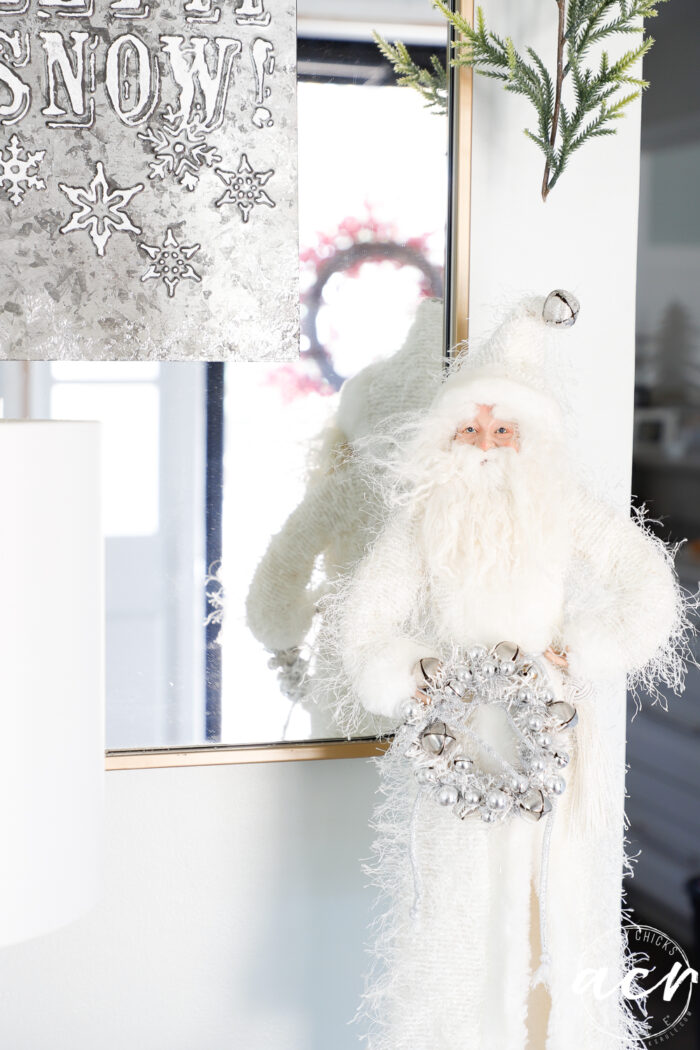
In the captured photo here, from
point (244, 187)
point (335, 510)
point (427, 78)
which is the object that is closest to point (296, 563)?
point (335, 510)

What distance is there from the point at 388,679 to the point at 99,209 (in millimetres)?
531

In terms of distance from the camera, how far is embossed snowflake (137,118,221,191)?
914 mm

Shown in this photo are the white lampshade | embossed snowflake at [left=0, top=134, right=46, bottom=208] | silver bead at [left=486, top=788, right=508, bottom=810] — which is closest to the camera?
the white lampshade

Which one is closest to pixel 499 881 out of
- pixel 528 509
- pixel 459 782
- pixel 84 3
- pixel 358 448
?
pixel 459 782

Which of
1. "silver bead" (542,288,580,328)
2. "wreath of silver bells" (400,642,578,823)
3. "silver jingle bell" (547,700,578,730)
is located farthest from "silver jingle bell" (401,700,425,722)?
"silver bead" (542,288,580,328)

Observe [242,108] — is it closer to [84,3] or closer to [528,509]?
[84,3]

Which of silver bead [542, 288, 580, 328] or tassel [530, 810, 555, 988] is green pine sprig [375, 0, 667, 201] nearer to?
silver bead [542, 288, 580, 328]

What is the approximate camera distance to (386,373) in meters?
0.99

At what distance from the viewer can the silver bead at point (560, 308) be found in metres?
0.80

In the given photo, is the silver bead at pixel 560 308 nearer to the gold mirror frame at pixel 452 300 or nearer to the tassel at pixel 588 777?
the gold mirror frame at pixel 452 300

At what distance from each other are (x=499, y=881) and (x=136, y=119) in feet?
2.60

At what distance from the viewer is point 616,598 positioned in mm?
822

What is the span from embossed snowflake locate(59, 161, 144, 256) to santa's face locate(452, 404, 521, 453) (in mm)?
395

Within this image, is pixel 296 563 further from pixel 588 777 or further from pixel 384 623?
pixel 588 777
